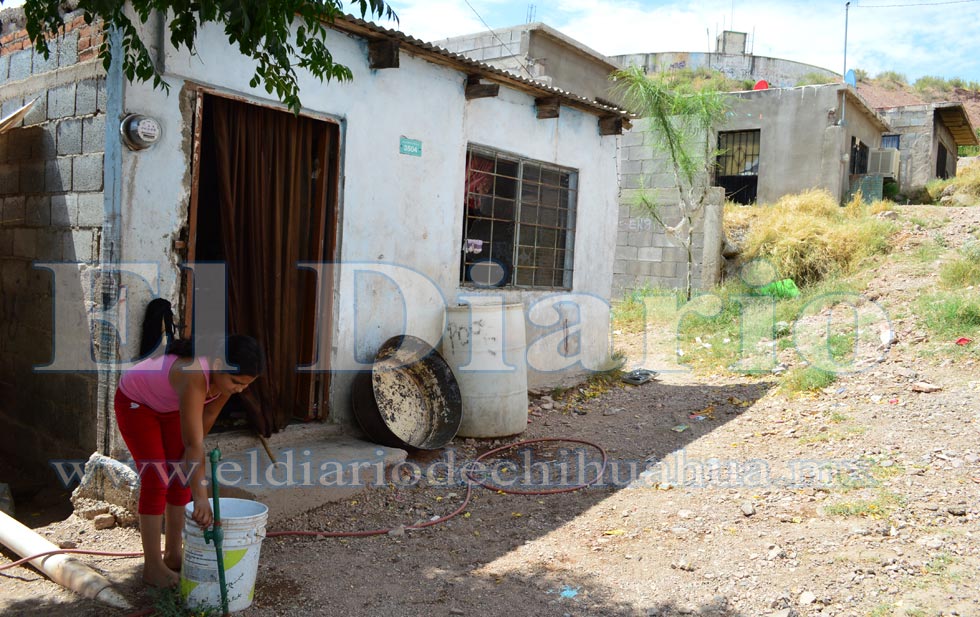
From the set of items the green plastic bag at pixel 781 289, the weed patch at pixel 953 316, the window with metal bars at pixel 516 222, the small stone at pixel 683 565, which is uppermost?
the window with metal bars at pixel 516 222

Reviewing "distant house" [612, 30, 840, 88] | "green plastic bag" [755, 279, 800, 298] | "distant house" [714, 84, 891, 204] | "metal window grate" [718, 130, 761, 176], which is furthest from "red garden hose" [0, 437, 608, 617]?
"distant house" [612, 30, 840, 88]

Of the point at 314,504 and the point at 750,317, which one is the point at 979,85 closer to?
the point at 750,317

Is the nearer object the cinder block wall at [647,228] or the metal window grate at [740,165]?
the cinder block wall at [647,228]

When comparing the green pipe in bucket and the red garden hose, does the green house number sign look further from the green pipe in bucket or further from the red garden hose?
the green pipe in bucket

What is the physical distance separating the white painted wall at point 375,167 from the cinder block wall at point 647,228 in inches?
236

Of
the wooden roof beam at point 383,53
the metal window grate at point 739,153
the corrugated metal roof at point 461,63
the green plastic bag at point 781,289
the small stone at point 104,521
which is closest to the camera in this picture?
the small stone at point 104,521

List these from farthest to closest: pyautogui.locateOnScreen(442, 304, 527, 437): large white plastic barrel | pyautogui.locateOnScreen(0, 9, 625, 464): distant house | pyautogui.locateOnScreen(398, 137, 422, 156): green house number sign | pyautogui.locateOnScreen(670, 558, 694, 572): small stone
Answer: pyautogui.locateOnScreen(442, 304, 527, 437): large white plastic barrel
pyautogui.locateOnScreen(398, 137, 422, 156): green house number sign
pyautogui.locateOnScreen(0, 9, 625, 464): distant house
pyautogui.locateOnScreen(670, 558, 694, 572): small stone

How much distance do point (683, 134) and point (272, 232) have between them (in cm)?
888

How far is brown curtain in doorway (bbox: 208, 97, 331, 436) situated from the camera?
471 cm

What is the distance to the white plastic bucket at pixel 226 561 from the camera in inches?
116

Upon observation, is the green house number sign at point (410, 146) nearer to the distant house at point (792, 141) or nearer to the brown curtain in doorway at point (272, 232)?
the brown curtain in doorway at point (272, 232)

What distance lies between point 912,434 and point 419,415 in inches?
148

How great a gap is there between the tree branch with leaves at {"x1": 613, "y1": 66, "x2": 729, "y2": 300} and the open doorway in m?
7.66

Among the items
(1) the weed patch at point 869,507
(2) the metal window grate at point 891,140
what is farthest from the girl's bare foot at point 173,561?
(2) the metal window grate at point 891,140
